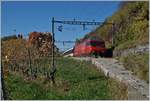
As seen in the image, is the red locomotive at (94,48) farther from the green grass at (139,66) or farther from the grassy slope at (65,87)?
the green grass at (139,66)

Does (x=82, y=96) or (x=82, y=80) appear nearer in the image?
(x=82, y=96)

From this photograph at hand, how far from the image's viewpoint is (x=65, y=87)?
2044 cm

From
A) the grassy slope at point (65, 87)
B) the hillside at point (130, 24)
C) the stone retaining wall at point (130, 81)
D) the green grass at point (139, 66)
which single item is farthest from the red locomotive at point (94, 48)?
the green grass at point (139, 66)

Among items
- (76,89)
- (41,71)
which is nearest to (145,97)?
(76,89)

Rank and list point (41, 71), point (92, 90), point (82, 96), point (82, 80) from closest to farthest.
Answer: point (82, 96)
point (92, 90)
point (82, 80)
point (41, 71)

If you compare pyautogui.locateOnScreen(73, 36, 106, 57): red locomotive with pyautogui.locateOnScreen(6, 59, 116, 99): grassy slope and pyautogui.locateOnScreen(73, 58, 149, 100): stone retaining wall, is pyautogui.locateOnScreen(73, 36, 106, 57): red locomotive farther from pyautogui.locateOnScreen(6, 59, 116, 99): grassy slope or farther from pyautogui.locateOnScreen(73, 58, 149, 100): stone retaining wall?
pyautogui.locateOnScreen(6, 59, 116, 99): grassy slope

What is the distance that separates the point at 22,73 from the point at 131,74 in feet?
18.6

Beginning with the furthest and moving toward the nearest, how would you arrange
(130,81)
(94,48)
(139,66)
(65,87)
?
(94,48) → (139,66) → (65,87) → (130,81)

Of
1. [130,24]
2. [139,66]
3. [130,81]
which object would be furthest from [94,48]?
[130,81]

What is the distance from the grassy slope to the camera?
59.0 feet

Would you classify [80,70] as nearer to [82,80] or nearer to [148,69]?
[82,80]

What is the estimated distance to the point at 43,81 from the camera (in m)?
21.8

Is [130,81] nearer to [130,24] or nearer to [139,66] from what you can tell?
[139,66]

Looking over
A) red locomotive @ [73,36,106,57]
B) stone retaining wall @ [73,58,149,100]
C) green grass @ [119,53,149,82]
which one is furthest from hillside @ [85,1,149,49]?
stone retaining wall @ [73,58,149,100]
